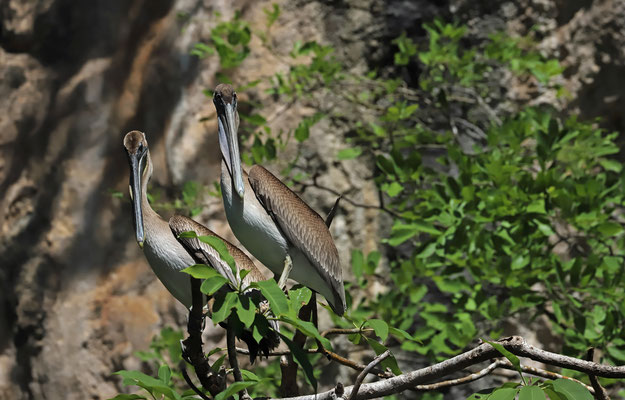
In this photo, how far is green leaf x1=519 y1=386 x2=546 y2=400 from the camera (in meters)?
1.27

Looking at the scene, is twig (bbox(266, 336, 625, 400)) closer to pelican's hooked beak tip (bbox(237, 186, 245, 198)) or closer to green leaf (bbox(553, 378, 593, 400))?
green leaf (bbox(553, 378, 593, 400))

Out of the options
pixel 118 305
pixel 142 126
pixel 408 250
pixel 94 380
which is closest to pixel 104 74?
pixel 142 126

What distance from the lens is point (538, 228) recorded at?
3266 millimetres

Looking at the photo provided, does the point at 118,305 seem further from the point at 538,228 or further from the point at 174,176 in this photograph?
the point at 538,228

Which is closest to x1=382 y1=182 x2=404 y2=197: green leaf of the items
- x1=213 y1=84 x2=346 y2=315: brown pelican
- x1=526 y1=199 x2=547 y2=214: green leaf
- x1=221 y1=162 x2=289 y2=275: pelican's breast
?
x1=526 y1=199 x2=547 y2=214: green leaf

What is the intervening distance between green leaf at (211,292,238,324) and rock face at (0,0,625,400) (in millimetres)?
2878

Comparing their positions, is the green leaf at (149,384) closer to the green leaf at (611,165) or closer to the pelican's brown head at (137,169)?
the pelican's brown head at (137,169)

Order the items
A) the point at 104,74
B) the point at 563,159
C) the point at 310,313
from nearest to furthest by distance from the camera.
Result: the point at 310,313
the point at 563,159
the point at 104,74

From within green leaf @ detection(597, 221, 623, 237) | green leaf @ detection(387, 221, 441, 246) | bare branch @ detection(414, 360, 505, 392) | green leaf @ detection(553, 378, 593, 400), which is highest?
green leaf @ detection(387, 221, 441, 246)

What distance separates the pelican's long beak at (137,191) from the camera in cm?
176

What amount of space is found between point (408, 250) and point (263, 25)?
1.56m

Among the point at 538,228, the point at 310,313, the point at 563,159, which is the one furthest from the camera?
the point at 563,159

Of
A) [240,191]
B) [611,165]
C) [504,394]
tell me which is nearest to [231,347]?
[240,191]

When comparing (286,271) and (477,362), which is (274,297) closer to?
(477,362)
